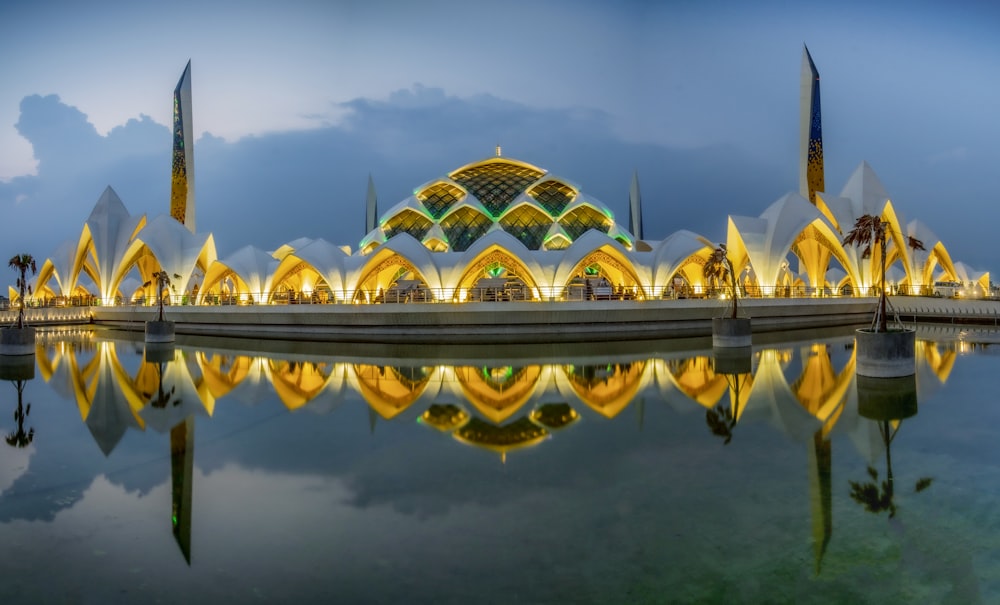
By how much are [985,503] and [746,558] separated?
9.22 feet

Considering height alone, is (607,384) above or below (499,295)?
below

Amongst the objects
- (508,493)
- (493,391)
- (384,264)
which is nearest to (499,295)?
(384,264)

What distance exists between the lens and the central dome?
3797 cm

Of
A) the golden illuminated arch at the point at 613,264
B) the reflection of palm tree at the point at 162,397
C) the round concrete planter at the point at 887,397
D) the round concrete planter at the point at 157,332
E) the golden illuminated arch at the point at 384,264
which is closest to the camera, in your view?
the round concrete planter at the point at 887,397

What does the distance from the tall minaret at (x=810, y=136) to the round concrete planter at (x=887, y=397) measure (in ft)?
117

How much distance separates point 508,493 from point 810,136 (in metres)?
46.9

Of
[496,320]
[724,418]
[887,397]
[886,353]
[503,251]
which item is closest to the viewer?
[724,418]

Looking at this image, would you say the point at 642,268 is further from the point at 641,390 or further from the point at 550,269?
the point at 641,390

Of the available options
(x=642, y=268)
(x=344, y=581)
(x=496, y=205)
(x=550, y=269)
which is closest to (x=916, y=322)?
(x=642, y=268)

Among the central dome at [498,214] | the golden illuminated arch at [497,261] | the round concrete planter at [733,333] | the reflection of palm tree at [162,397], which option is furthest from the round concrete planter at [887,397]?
the central dome at [498,214]

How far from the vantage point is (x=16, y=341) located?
18469mm

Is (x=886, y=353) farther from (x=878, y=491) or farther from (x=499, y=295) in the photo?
(x=499, y=295)

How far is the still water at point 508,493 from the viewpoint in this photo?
4219 millimetres

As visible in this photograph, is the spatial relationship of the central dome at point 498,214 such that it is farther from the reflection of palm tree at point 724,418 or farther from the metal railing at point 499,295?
the reflection of palm tree at point 724,418
